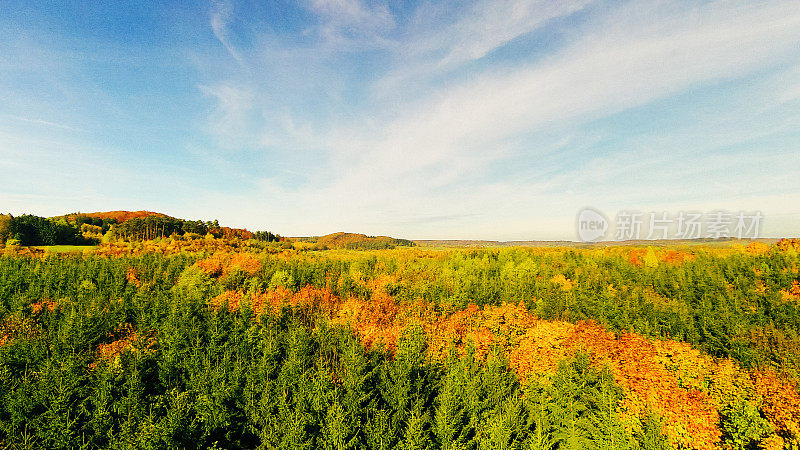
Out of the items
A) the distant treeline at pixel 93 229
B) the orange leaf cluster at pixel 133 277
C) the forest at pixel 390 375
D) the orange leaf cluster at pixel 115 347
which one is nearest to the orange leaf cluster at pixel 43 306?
the forest at pixel 390 375

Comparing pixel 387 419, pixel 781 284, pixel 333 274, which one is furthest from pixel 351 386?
pixel 781 284

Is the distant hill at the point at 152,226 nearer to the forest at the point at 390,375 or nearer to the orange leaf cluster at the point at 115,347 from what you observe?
the forest at the point at 390,375

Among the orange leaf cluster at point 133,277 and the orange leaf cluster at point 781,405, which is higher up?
the orange leaf cluster at point 133,277

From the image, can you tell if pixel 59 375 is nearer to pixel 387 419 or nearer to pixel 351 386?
pixel 351 386

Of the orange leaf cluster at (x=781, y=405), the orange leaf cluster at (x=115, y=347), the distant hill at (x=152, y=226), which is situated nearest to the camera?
the orange leaf cluster at (x=781, y=405)

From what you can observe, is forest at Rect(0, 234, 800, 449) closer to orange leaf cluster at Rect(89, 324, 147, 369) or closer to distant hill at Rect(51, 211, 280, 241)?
orange leaf cluster at Rect(89, 324, 147, 369)

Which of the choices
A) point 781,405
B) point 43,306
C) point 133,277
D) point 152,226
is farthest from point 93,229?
point 781,405
